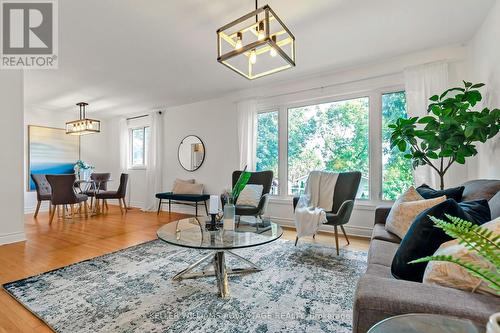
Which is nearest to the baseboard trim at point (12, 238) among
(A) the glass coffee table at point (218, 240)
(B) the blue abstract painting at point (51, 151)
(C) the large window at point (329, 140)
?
(A) the glass coffee table at point (218, 240)

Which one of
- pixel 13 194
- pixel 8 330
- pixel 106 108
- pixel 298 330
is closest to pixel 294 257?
pixel 298 330

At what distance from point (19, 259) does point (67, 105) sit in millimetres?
4257

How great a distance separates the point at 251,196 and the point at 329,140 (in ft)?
5.07

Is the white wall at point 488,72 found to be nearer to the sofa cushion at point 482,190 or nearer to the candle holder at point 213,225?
the sofa cushion at point 482,190

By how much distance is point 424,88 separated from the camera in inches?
123

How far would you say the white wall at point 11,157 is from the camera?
10.7 feet

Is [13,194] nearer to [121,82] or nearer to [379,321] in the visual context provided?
[121,82]

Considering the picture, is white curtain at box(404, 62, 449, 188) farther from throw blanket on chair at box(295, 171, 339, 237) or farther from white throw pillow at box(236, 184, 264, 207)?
white throw pillow at box(236, 184, 264, 207)

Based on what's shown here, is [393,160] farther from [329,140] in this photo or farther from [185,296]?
[185,296]

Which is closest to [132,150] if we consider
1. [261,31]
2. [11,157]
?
[11,157]

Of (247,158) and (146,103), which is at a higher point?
(146,103)

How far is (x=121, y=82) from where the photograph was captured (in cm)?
430

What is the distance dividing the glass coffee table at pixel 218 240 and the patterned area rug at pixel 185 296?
3.6 inches

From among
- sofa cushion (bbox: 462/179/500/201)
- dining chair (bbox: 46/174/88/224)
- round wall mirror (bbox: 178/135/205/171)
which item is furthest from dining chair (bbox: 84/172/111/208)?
sofa cushion (bbox: 462/179/500/201)
